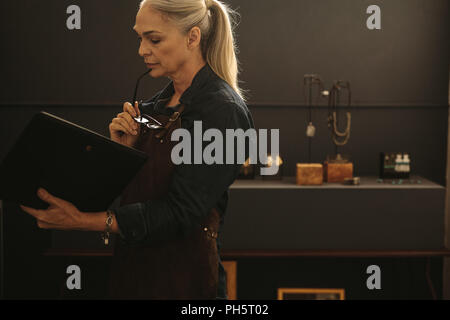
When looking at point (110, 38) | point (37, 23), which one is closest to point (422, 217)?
point (110, 38)

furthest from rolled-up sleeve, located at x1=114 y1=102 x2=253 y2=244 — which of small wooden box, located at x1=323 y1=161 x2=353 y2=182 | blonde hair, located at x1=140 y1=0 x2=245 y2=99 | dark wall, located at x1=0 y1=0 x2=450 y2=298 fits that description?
dark wall, located at x1=0 y1=0 x2=450 y2=298

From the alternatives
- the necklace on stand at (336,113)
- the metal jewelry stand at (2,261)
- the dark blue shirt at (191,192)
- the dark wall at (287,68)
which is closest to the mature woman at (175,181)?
the dark blue shirt at (191,192)

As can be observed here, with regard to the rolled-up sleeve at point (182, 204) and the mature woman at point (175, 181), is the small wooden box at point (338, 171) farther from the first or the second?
the rolled-up sleeve at point (182, 204)

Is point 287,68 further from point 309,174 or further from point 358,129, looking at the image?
point 309,174

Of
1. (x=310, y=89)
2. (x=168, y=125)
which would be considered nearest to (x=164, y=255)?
(x=168, y=125)

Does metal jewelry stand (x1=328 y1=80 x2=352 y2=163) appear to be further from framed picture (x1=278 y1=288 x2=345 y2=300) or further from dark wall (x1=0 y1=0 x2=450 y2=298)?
framed picture (x1=278 y1=288 x2=345 y2=300)

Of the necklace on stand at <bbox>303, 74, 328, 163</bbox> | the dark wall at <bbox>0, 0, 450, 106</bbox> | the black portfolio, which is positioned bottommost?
the black portfolio

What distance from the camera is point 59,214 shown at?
42.8 inches

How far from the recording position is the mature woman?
1082 millimetres

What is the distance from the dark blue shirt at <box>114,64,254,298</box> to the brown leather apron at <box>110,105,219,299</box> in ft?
0.15

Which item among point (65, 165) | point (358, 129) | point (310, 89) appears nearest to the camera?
point (65, 165)

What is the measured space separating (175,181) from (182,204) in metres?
0.05

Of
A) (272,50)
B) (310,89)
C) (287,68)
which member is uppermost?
(272,50)
